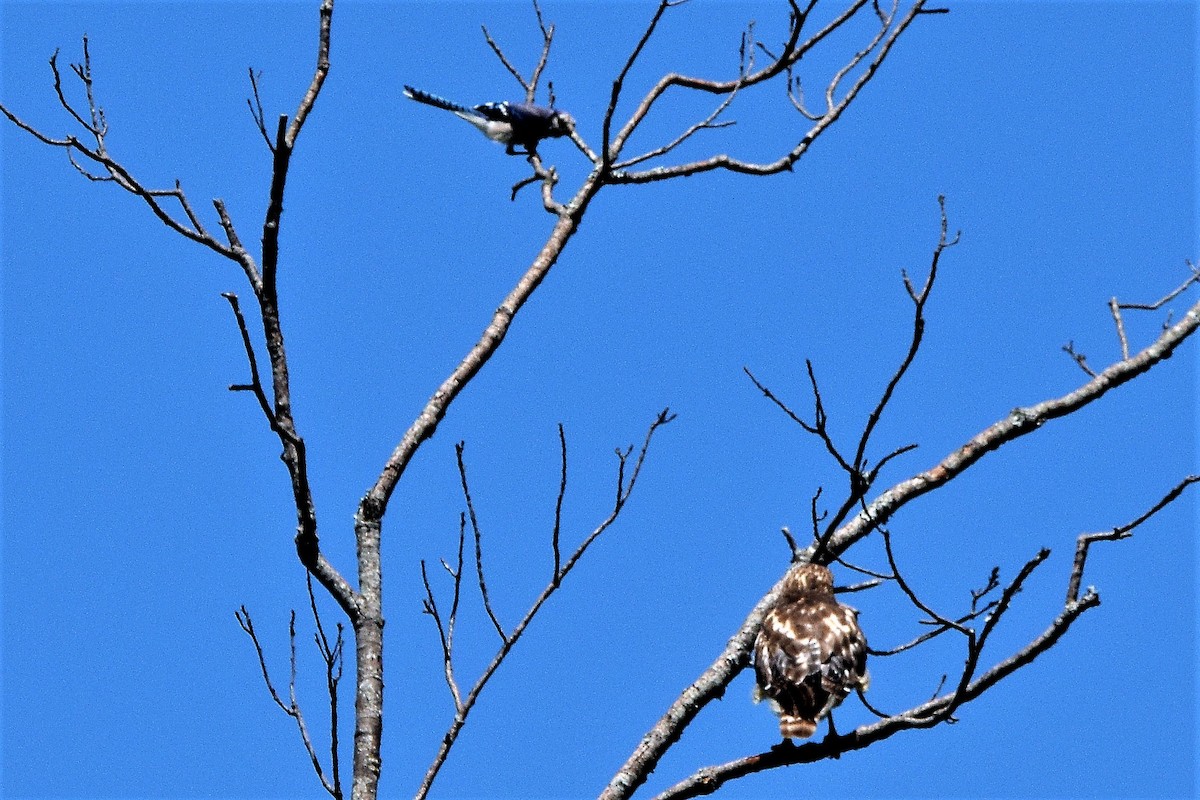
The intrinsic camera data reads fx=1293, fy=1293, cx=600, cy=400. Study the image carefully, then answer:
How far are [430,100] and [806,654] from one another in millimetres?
6698

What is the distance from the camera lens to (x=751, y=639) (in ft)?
14.6

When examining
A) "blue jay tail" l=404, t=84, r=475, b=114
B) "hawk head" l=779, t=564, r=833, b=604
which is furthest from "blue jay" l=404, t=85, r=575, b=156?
"hawk head" l=779, t=564, r=833, b=604

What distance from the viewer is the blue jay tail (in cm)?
974

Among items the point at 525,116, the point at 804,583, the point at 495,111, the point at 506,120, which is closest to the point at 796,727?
the point at 804,583

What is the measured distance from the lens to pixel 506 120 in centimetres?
868

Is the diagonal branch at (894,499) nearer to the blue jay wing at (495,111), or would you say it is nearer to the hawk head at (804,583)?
the hawk head at (804,583)

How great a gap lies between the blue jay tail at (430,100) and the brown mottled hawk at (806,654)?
610cm

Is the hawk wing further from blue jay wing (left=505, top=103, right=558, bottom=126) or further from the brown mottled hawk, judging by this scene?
blue jay wing (left=505, top=103, right=558, bottom=126)

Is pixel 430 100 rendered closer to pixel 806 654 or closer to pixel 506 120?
pixel 506 120

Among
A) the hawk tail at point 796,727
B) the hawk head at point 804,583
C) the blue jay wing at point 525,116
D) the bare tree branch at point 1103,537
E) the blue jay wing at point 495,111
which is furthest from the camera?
the blue jay wing at point 495,111

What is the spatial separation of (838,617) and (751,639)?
334mm

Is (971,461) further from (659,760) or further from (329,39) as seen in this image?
(329,39)

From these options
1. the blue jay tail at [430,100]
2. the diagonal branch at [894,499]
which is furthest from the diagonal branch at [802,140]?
the blue jay tail at [430,100]

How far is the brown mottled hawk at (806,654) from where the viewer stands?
4277mm
